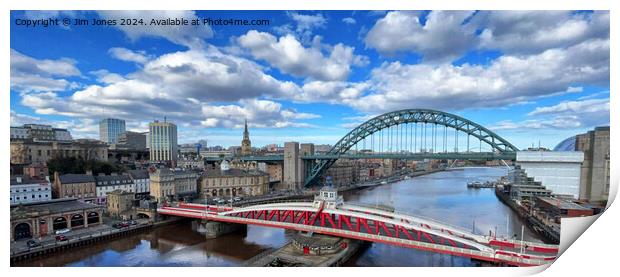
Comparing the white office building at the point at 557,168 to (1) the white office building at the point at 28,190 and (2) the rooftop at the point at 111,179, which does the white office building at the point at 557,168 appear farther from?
(2) the rooftop at the point at 111,179

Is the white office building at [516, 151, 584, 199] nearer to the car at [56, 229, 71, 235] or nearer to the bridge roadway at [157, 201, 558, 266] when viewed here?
the bridge roadway at [157, 201, 558, 266]

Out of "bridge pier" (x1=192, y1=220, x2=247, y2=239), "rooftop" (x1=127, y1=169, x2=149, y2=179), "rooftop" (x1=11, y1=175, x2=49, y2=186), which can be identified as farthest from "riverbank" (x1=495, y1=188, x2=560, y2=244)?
"rooftop" (x1=11, y1=175, x2=49, y2=186)

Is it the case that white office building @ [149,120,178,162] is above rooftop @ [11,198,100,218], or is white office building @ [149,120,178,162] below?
above

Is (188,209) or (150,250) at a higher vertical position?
(188,209)

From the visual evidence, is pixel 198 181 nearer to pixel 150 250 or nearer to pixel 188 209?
pixel 188 209

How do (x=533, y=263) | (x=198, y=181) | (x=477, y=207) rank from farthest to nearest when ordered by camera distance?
1. (x=198, y=181)
2. (x=477, y=207)
3. (x=533, y=263)

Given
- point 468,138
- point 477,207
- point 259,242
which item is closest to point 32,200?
point 259,242
